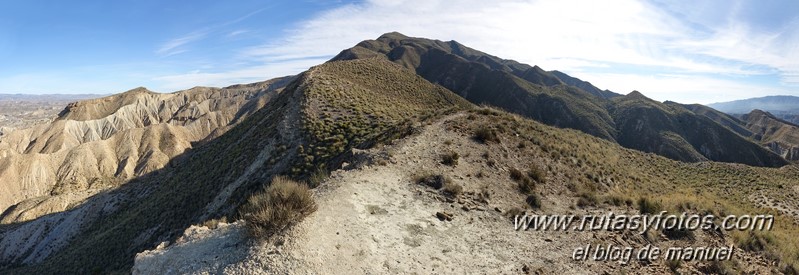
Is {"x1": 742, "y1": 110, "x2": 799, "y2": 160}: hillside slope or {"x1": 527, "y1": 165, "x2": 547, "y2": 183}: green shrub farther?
{"x1": 742, "y1": 110, "x2": 799, "y2": 160}: hillside slope

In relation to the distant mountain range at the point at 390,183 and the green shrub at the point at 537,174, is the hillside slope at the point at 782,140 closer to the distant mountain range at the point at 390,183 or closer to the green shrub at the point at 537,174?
the distant mountain range at the point at 390,183

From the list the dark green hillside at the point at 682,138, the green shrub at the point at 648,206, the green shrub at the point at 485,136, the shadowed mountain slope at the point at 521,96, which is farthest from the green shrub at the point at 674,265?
the dark green hillside at the point at 682,138

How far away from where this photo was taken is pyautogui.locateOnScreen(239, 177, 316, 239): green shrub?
900 centimetres

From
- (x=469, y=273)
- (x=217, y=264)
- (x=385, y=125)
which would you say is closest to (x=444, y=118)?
(x=385, y=125)

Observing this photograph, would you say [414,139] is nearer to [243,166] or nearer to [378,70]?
[243,166]

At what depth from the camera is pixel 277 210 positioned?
30.2 ft

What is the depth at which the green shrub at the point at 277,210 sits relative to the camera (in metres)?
9.00

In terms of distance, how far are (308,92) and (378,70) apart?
61.1ft

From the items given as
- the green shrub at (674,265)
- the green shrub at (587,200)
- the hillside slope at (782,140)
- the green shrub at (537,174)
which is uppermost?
the green shrub at (537,174)

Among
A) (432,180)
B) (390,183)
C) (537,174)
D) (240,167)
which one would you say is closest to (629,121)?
(537,174)

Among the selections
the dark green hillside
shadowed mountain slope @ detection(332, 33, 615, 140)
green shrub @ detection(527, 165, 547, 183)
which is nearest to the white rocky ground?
green shrub @ detection(527, 165, 547, 183)

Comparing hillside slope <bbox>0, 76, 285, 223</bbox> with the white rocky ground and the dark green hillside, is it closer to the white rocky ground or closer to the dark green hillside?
the white rocky ground

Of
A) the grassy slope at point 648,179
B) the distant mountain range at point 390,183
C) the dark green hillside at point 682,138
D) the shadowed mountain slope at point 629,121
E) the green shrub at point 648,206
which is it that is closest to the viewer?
the distant mountain range at point 390,183

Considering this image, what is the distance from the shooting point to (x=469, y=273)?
9.67 metres
